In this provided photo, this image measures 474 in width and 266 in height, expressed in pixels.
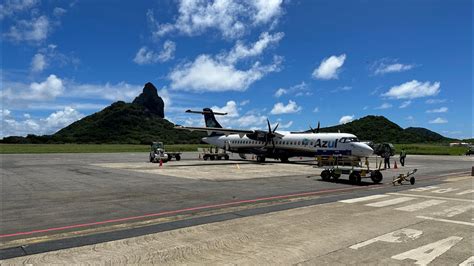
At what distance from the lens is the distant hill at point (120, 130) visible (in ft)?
472

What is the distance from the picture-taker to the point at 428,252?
686cm

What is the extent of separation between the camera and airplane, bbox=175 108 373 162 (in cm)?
3146

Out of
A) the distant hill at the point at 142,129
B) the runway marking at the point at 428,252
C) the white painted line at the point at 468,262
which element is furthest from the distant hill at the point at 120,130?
the white painted line at the point at 468,262

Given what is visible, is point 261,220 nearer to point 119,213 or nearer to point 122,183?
point 119,213

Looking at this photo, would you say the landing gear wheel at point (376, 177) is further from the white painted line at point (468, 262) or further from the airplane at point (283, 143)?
the white painted line at point (468, 262)

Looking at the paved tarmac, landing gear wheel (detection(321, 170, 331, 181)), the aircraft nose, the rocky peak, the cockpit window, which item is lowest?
the paved tarmac

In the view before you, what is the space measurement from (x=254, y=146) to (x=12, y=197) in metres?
30.2

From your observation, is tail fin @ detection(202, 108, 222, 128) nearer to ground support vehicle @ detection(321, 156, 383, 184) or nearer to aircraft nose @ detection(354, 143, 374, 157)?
aircraft nose @ detection(354, 143, 374, 157)

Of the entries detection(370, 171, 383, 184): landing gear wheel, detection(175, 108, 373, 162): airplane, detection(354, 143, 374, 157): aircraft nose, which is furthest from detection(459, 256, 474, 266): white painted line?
detection(354, 143, 374, 157): aircraft nose

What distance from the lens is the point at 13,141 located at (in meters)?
139

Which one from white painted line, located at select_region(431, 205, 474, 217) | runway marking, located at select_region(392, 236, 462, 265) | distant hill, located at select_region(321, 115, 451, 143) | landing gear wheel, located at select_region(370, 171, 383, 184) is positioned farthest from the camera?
distant hill, located at select_region(321, 115, 451, 143)

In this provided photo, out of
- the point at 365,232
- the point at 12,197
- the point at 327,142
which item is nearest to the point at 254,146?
the point at 327,142

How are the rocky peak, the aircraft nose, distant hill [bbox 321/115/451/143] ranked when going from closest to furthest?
the aircraft nose → distant hill [bbox 321/115/451/143] → the rocky peak

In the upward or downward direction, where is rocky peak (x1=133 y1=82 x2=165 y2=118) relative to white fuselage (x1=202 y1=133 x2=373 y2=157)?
upward
